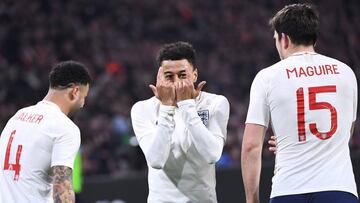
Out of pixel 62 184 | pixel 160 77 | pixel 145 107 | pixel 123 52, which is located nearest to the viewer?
pixel 62 184

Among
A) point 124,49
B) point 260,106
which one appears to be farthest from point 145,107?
point 124,49

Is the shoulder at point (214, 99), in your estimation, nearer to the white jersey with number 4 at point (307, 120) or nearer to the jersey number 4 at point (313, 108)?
the white jersey with number 4 at point (307, 120)

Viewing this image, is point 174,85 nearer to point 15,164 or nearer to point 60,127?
point 60,127

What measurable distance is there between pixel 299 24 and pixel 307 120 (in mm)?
532

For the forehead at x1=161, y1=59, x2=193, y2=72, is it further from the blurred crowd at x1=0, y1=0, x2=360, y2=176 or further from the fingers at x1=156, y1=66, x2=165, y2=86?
the blurred crowd at x1=0, y1=0, x2=360, y2=176

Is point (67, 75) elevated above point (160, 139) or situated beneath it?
elevated above

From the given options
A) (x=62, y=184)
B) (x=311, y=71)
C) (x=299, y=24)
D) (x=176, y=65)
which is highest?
(x=299, y=24)

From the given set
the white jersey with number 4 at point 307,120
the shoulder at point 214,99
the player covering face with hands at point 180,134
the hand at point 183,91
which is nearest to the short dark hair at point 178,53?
the player covering face with hands at point 180,134

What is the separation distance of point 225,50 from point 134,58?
188 cm

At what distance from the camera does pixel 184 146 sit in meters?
5.00

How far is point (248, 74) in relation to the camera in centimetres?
1539

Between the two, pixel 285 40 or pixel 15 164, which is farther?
pixel 15 164

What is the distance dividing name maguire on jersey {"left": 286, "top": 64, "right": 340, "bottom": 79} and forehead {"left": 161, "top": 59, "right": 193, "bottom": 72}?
933mm

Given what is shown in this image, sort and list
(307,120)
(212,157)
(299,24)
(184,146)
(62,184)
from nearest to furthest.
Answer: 1. (307,120)
2. (299,24)
3. (62,184)
4. (212,157)
5. (184,146)
